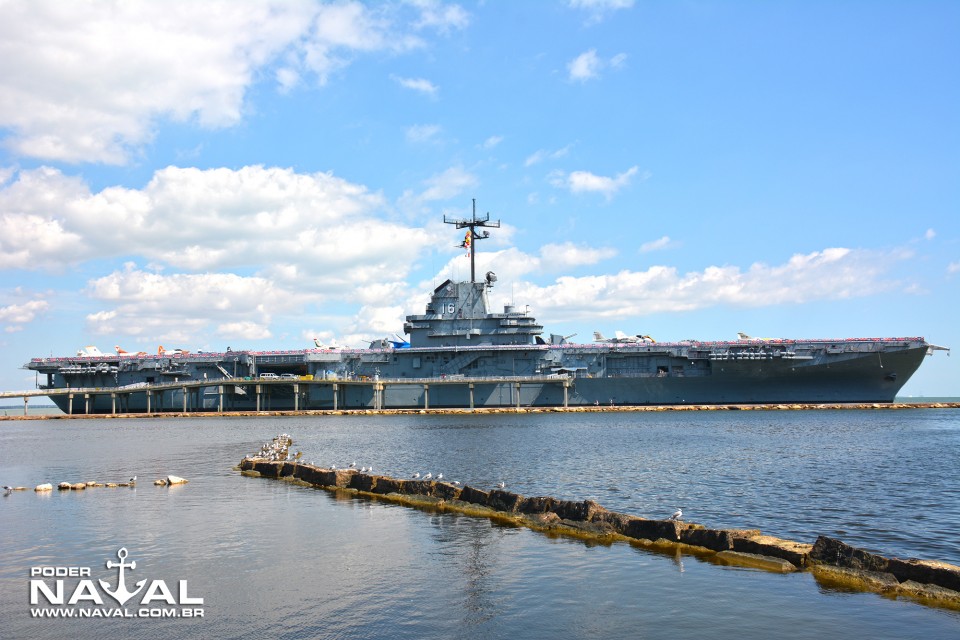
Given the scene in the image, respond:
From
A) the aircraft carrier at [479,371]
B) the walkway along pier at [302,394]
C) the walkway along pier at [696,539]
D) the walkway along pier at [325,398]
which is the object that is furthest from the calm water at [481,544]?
the walkway along pier at [302,394]

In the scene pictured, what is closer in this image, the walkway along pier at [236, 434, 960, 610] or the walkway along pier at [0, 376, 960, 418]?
the walkway along pier at [236, 434, 960, 610]

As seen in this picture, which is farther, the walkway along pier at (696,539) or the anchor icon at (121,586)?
the walkway along pier at (696,539)

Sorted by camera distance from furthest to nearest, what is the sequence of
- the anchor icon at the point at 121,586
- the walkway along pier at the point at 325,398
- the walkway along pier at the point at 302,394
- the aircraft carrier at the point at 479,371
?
the walkway along pier at the point at 302,394, the walkway along pier at the point at 325,398, the aircraft carrier at the point at 479,371, the anchor icon at the point at 121,586

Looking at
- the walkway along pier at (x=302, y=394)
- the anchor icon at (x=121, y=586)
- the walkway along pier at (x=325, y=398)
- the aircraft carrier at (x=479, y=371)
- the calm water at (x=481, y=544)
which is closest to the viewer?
the calm water at (x=481, y=544)

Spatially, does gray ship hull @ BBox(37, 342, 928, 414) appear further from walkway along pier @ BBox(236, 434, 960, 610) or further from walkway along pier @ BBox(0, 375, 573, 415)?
walkway along pier @ BBox(236, 434, 960, 610)

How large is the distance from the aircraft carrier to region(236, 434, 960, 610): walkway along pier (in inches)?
1518

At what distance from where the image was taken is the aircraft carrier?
50.9 m

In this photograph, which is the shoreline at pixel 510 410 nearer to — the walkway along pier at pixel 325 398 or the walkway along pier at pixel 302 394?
the walkway along pier at pixel 325 398

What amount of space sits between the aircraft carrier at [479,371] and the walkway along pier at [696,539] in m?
38.6

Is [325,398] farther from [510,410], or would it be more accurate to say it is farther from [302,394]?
[510,410]

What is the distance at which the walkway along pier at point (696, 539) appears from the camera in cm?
943

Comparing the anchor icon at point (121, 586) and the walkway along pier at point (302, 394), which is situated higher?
the walkway along pier at point (302, 394)

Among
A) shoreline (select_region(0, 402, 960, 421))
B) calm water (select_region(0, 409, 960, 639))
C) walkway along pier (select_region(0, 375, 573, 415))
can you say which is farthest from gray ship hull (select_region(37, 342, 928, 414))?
calm water (select_region(0, 409, 960, 639))

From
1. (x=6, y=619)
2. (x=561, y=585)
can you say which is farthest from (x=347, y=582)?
(x=6, y=619)
